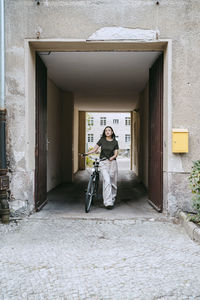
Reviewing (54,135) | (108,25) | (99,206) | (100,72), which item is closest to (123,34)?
(108,25)

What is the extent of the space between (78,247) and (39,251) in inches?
20.0

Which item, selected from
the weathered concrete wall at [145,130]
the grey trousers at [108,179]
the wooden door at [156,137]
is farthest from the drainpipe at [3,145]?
the weathered concrete wall at [145,130]

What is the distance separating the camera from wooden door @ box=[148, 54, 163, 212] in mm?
5480

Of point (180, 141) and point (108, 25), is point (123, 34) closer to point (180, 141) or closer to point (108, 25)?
point (108, 25)

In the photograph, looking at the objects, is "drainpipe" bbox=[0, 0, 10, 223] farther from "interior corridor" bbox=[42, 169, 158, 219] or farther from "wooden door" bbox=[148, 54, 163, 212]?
"wooden door" bbox=[148, 54, 163, 212]

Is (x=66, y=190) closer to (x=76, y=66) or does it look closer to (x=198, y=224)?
(x=76, y=66)

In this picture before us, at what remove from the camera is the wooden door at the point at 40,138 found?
5.62 meters

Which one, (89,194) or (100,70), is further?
(100,70)

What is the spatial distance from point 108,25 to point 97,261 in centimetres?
388

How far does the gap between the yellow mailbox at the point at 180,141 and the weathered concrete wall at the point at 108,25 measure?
15 cm

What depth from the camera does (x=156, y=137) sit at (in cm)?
582

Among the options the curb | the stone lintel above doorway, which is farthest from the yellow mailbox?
the stone lintel above doorway

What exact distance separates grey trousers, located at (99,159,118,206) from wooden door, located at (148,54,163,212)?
839 mm

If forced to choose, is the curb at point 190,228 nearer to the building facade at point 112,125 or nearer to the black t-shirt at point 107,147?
the black t-shirt at point 107,147
